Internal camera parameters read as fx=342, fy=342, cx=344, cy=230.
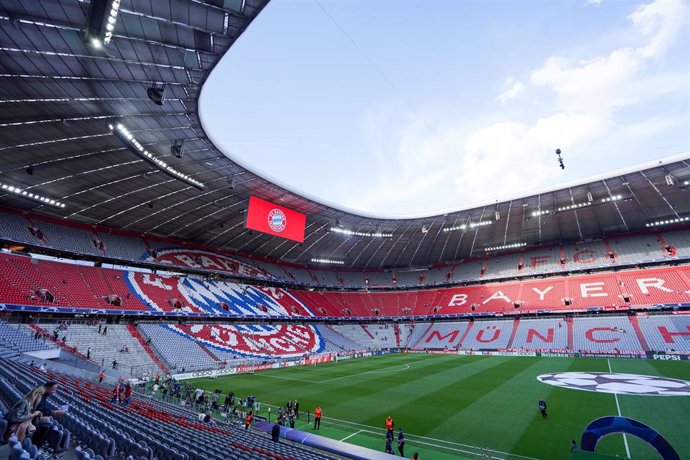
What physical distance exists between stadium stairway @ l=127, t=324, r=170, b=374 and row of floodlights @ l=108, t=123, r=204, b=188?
16365mm

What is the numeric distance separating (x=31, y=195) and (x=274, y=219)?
855 inches

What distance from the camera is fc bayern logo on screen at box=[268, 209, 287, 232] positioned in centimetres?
3791

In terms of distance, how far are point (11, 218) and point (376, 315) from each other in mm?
51196

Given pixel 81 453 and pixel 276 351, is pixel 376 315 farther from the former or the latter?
pixel 81 453

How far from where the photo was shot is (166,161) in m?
28.2

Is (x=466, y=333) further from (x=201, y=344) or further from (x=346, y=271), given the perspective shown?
(x=201, y=344)

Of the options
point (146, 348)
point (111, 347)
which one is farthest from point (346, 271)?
point (111, 347)

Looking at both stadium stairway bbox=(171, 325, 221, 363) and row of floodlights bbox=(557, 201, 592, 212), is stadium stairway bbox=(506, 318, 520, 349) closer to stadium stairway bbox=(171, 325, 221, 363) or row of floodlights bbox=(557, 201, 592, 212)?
row of floodlights bbox=(557, 201, 592, 212)

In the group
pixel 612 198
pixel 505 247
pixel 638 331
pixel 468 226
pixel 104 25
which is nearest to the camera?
pixel 104 25

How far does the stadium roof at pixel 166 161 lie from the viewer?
14828 millimetres

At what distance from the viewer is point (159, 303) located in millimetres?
39156

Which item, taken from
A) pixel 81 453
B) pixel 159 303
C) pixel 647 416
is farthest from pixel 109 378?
pixel 647 416

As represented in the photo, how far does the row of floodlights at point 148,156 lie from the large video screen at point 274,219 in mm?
5830

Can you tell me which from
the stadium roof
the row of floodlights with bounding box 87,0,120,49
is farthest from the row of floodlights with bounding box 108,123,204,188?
the row of floodlights with bounding box 87,0,120,49
